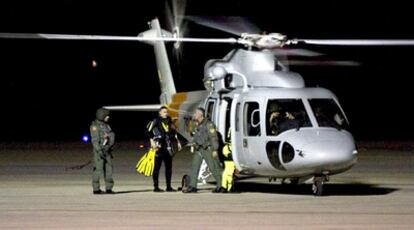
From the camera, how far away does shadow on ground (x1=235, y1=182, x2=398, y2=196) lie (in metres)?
21.8

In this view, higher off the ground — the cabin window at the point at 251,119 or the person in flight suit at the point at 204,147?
the cabin window at the point at 251,119

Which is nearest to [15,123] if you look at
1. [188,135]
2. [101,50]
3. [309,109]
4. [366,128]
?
[366,128]

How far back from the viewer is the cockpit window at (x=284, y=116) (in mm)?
20375

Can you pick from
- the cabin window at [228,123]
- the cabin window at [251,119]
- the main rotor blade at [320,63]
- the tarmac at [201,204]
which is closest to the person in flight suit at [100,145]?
the tarmac at [201,204]

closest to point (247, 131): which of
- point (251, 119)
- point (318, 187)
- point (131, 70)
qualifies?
point (251, 119)

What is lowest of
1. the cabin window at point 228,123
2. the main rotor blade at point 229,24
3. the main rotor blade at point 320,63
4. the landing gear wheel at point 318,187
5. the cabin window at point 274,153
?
the landing gear wheel at point 318,187

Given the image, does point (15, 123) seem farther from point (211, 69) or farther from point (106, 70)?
point (211, 69)

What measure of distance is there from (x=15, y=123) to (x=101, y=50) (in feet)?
70.5

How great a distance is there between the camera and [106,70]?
7606cm

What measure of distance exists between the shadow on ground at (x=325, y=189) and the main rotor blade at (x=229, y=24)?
291 cm

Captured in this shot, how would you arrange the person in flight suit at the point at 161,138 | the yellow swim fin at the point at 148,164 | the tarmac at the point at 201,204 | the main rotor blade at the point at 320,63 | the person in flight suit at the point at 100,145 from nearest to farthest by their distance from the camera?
1. the tarmac at the point at 201,204
2. the main rotor blade at the point at 320,63
3. the person in flight suit at the point at 100,145
4. the person in flight suit at the point at 161,138
5. the yellow swim fin at the point at 148,164

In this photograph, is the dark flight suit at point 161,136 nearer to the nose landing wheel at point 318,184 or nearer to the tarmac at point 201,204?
the tarmac at point 201,204

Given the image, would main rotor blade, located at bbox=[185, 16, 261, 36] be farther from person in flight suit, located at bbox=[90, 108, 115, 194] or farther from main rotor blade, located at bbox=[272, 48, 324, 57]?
person in flight suit, located at bbox=[90, 108, 115, 194]

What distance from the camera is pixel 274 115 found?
20.6 m
